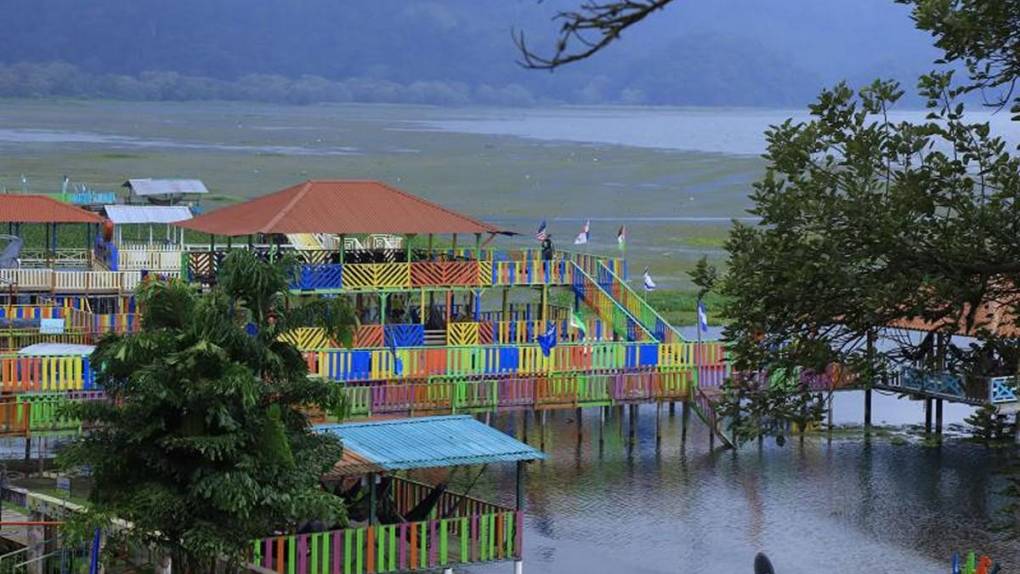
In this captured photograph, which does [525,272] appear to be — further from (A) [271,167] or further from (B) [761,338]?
(A) [271,167]

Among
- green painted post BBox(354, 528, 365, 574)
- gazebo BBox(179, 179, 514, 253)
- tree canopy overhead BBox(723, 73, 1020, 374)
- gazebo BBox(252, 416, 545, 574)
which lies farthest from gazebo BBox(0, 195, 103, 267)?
tree canopy overhead BBox(723, 73, 1020, 374)

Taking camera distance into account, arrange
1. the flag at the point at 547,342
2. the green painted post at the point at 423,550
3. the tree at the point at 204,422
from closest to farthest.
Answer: the tree at the point at 204,422
the green painted post at the point at 423,550
the flag at the point at 547,342

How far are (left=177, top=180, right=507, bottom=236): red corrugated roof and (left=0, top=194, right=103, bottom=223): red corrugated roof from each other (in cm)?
764

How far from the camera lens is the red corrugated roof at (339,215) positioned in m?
41.4

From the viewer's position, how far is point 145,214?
→ 5572 cm

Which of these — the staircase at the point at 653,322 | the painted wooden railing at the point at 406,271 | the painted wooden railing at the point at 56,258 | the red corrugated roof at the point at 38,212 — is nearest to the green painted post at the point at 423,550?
the painted wooden railing at the point at 406,271

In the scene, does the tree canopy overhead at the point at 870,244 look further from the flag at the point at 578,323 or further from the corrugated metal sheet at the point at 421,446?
the flag at the point at 578,323

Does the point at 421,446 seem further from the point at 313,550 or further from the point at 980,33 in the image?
the point at 980,33

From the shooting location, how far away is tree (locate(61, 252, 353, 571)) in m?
19.8

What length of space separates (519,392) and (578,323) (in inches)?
94.8

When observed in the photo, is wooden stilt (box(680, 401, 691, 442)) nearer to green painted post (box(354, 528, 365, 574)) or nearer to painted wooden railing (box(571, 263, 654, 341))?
painted wooden railing (box(571, 263, 654, 341))

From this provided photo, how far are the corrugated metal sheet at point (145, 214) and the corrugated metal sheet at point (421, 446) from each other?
1131 inches

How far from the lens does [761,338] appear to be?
15938 mm

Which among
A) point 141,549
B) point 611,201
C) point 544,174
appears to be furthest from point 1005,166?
point 544,174
